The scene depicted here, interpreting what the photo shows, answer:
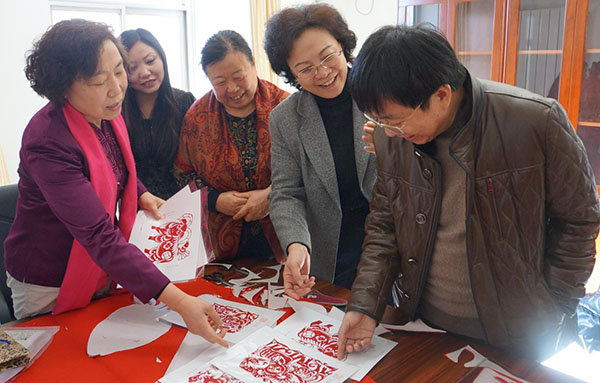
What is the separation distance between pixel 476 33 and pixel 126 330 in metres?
3.37

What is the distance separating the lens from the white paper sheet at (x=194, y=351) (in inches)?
44.0

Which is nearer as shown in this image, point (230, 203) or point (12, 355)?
point (12, 355)

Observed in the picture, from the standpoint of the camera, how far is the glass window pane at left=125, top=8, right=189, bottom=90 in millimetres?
4602

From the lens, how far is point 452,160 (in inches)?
44.7

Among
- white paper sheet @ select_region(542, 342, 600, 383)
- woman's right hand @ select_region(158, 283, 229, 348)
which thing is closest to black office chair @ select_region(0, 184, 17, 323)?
woman's right hand @ select_region(158, 283, 229, 348)

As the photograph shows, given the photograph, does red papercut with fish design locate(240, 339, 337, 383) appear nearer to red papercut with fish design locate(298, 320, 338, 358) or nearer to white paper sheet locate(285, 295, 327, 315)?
red papercut with fish design locate(298, 320, 338, 358)

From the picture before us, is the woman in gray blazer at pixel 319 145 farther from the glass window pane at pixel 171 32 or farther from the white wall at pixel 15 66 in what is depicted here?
the glass window pane at pixel 171 32

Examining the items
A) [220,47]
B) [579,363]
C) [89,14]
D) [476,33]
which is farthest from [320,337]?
[89,14]

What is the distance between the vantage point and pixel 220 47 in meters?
1.71

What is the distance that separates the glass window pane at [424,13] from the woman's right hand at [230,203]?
9.03 feet

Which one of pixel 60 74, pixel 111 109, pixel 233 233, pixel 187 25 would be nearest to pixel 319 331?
pixel 233 233

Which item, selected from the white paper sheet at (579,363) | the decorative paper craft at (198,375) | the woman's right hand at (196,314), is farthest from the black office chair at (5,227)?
the white paper sheet at (579,363)

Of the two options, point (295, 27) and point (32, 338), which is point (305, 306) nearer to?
point (32, 338)

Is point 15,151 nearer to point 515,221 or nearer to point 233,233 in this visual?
point 233,233
